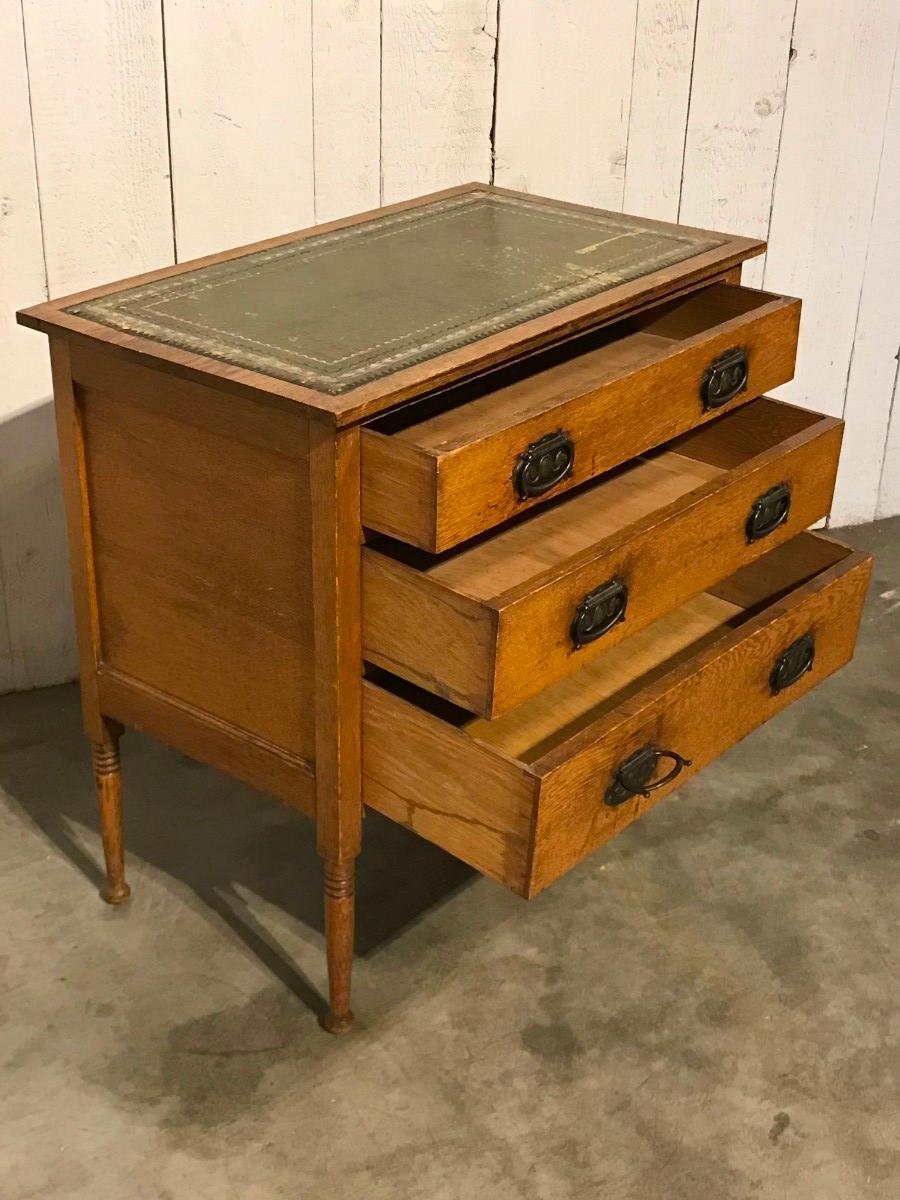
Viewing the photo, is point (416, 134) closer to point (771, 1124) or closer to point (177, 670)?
point (177, 670)

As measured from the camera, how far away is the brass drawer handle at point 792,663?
1794mm

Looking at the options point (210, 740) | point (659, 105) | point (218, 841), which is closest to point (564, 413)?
point (210, 740)

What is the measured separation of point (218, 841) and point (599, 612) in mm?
805

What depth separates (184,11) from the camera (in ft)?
7.07

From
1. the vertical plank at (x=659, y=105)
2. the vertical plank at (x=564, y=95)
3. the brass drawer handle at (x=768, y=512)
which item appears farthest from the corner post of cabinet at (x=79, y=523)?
the vertical plank at (x=659, y=105)

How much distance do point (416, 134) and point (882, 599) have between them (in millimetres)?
1184

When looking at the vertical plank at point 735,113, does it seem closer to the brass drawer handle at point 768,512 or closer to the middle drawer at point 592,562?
the middle drawer at point 592,562

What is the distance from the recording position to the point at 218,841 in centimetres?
212

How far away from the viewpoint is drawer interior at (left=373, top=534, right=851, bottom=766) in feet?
5.54

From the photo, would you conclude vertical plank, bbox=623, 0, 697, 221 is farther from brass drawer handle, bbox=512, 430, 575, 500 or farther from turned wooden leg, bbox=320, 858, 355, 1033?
turned wooden leg, bbox=320, 858, 355, 1033

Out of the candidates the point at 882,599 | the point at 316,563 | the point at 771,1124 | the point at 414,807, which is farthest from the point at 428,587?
the point at 882,599

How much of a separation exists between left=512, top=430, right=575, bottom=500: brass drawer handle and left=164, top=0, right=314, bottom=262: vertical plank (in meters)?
0.99

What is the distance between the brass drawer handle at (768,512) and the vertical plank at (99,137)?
103cm

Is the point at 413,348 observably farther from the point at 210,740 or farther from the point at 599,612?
the point at 210,740
